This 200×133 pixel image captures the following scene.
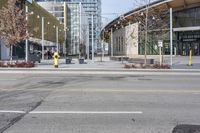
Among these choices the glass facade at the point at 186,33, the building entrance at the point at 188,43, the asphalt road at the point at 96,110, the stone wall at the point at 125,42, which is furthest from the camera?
the stone wall at the point at 125,42

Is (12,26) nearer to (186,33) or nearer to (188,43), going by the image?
(188,43)

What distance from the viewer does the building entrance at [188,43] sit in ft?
264

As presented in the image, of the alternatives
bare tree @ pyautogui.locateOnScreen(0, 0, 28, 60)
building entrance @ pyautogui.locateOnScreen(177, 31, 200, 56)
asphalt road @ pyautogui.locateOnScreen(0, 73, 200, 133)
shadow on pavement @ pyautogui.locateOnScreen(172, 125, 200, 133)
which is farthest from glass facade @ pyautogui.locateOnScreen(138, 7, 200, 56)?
shadow on pavement @ pyautogui.locateOnScreen(172, 125, 200, 133)

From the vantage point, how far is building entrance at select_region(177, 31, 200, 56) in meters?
80.5

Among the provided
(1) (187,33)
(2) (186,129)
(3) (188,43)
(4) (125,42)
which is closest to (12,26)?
(2) (186,129)

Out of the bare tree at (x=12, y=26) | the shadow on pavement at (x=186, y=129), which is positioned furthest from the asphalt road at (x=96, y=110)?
the bare tree at (x=12, y=26)

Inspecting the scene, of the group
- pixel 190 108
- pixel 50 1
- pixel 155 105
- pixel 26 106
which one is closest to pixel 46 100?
pixel 26 106

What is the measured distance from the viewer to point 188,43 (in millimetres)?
82000

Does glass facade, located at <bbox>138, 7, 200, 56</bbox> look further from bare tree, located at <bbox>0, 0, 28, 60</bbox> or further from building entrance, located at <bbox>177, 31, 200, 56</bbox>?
bare tree, located at <bbox>0, 0, 28, 60</bbox>

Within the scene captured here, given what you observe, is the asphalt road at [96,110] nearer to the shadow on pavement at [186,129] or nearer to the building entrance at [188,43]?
the shadow on pavement at [186,129]

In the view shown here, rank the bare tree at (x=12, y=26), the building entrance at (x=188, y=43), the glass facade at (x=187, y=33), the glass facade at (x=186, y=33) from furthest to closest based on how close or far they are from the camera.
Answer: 1. the building entrance at (x=188, y=43)
2. the glass facade at (x=187, y=33)
3. the glass facade at (x=186, y=33)
4. the bare tree at (x=12, y=26)

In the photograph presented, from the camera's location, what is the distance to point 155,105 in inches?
524

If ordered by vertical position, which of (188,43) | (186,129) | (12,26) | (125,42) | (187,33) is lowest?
(186,129)

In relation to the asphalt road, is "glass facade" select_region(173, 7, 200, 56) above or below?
above
